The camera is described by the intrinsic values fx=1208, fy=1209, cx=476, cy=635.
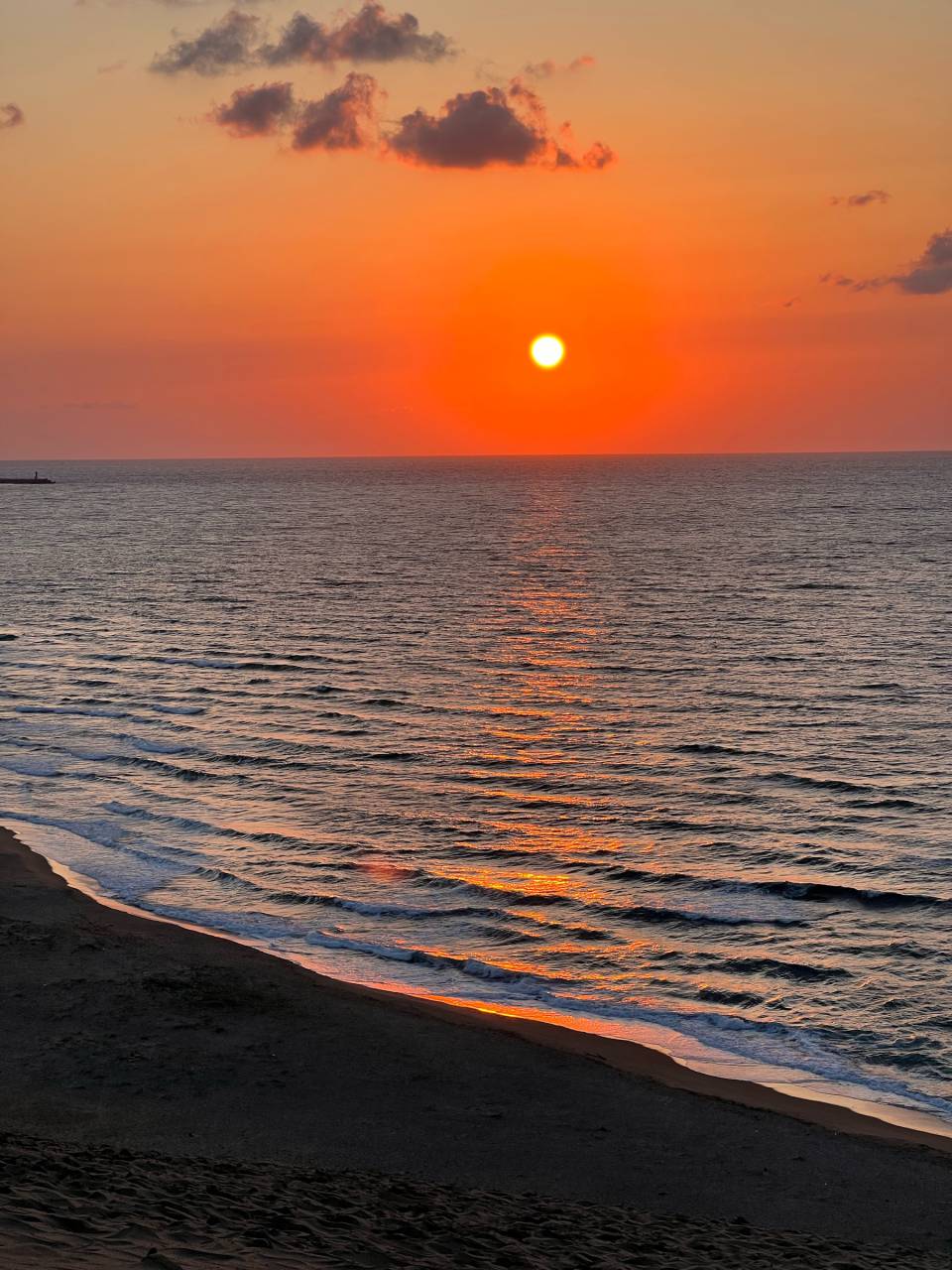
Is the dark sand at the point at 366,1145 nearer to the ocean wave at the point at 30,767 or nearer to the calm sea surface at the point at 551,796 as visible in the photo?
the calm sea surface at the point at 551,796

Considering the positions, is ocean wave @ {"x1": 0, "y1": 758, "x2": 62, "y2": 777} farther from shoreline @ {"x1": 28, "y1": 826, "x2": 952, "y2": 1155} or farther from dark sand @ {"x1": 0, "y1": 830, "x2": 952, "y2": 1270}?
shoreline @ {"x1": 28, "y1": 826, "x2": 952, "y2": 1155}

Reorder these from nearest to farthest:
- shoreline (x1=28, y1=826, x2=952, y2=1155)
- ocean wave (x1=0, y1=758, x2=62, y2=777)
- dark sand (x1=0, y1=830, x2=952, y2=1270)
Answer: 1. dark sand (x1=0, y1=830, x2=952, y2=1270)
2. shoreline (x1=28, y1=826, x2=952, y2=1155)
3. ocean wave (x1=0, y1=758, x2=62, y2=777)

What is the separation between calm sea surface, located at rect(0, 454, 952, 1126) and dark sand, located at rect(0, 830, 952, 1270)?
8.03 ft

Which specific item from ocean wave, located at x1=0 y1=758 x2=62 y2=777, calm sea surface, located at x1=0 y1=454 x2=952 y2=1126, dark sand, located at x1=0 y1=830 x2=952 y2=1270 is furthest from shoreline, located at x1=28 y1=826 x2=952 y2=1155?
ocean wave, located at x1=0 y1=758 x2=62 y2=777

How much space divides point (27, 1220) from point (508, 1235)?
4467mm

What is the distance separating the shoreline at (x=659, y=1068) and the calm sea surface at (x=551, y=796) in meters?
0.46

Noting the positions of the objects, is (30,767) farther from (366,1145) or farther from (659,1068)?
(366,1145)

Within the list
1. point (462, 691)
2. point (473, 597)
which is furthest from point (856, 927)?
point (473, 597)

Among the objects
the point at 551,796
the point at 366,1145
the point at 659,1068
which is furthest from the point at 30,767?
the point at 366,1145

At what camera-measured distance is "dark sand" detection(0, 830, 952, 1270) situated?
11.4m

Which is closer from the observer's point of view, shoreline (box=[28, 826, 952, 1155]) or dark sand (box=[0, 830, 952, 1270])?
dark sand (box=[0, 830, 952, 1270])

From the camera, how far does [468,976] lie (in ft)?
70.7

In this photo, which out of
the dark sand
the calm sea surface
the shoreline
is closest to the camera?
the dark sand

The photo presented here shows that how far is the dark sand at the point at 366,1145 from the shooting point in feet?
37.3
